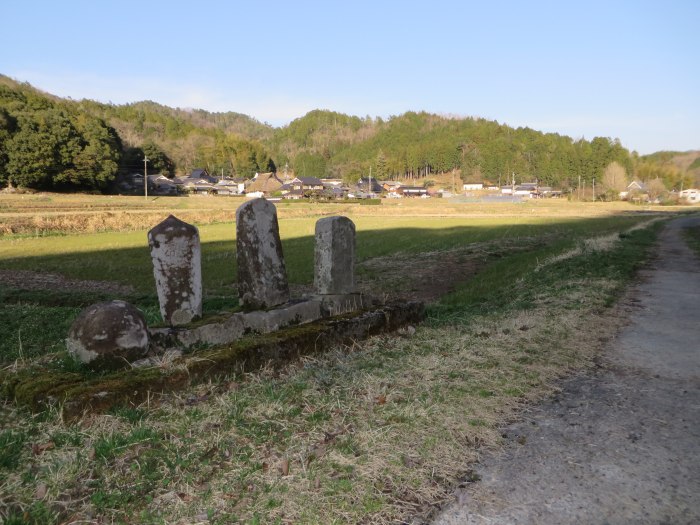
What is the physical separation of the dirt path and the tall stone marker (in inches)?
138

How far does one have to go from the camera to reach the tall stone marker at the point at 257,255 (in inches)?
241

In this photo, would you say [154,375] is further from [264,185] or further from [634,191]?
[634,191]

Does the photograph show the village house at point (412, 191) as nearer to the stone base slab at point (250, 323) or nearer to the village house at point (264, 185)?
the village house at point (264, 185)

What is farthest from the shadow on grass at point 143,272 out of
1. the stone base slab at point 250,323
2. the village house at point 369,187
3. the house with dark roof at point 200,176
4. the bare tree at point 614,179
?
the bare tree at point 614,179

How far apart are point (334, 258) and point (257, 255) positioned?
134cm

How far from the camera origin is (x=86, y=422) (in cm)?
348

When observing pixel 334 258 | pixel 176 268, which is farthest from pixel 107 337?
pixel 334 258

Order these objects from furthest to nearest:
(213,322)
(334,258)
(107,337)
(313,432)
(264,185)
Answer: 1. (264,185)
2. (334,258)
3. (213,322)
4. (107,337)
5. (313,432)

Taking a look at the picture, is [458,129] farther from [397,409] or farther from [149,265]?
[397,409]

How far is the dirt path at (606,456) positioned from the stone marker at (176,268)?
3.75 metres

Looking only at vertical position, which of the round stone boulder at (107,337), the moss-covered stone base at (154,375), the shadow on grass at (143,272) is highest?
the round stone boulder at (107,337)

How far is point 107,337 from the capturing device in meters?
4.30

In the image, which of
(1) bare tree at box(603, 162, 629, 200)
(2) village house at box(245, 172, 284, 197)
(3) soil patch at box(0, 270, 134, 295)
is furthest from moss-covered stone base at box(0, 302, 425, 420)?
(1) bare tree at box(603, 162, 629, 200)

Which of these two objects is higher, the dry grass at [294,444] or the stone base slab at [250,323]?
the stone base slab at [250,323]
